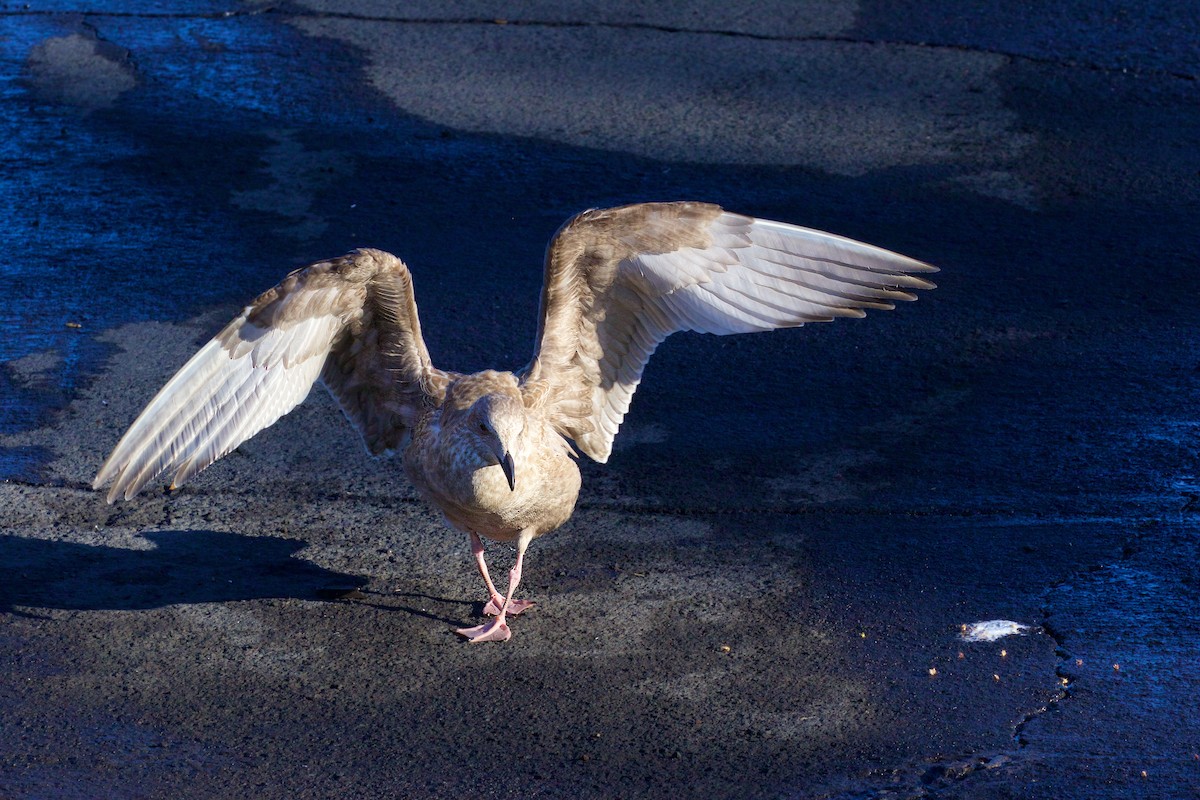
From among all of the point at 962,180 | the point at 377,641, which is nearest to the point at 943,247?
the point at 962,180

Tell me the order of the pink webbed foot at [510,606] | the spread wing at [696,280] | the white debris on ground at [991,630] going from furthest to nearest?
the spread wing at [696,280]
the pink webbed foot at [510,606]
the white debris on ground at [991,630]

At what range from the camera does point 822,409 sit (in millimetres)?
6562

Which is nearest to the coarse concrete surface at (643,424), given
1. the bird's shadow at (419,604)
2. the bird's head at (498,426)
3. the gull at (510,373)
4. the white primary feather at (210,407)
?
the bird's shadow at (419,604)

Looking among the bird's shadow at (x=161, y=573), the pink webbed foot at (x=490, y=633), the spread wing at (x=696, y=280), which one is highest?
the spread wing at (x=696, y=280)

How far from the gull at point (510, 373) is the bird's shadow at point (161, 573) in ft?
1.17

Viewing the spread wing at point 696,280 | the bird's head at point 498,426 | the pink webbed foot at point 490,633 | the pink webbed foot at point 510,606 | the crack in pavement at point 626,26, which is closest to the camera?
the bird's head at point 498,426

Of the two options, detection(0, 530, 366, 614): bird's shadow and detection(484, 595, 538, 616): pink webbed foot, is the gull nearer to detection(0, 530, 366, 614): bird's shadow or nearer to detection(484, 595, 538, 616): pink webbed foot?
detection(484, 595, 538, 616): pink webbed foot

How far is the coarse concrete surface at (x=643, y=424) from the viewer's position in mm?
4504

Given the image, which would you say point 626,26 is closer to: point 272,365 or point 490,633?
point 272,365

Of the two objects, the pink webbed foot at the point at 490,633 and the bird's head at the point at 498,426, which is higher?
the bird's head at the point at 498,426

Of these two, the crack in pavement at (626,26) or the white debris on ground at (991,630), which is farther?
the crack in pavement at (626,26)

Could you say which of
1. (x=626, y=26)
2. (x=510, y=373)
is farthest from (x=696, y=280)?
(x=626, y=26)

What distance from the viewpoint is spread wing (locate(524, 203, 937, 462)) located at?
537 cm

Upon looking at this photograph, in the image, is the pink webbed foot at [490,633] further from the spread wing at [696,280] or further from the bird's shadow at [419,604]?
the spread wing at [696,280]
